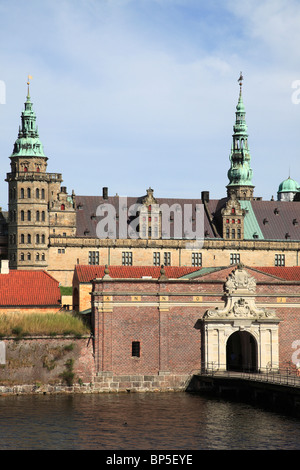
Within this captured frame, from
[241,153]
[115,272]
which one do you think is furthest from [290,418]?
[241,153]

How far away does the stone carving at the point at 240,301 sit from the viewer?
203 ft

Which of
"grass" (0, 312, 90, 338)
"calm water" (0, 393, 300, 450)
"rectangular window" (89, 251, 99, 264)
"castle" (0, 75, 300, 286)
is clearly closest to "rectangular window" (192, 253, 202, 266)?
"castle" (0, 75, 300, 286)

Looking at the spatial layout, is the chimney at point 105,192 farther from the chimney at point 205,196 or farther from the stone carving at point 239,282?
the stone carving at point 239,282

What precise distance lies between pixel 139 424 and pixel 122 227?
6290 cm

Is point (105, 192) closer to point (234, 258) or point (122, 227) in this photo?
point (122, 227)

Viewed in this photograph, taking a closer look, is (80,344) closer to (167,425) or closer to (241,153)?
(167,425)

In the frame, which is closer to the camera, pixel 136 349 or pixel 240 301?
pixel 136 349

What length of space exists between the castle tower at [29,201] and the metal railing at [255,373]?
155 ft

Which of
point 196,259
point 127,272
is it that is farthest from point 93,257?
point 127,272

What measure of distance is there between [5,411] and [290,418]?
16.4 metres

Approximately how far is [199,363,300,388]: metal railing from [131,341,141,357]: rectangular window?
4.51 m

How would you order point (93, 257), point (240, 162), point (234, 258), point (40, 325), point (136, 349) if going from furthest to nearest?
point (240, 162)
point (234, 258)
point (93, 257)
point (136, 349)
point (40, 325)

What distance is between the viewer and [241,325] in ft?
203

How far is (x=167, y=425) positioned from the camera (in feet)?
158
